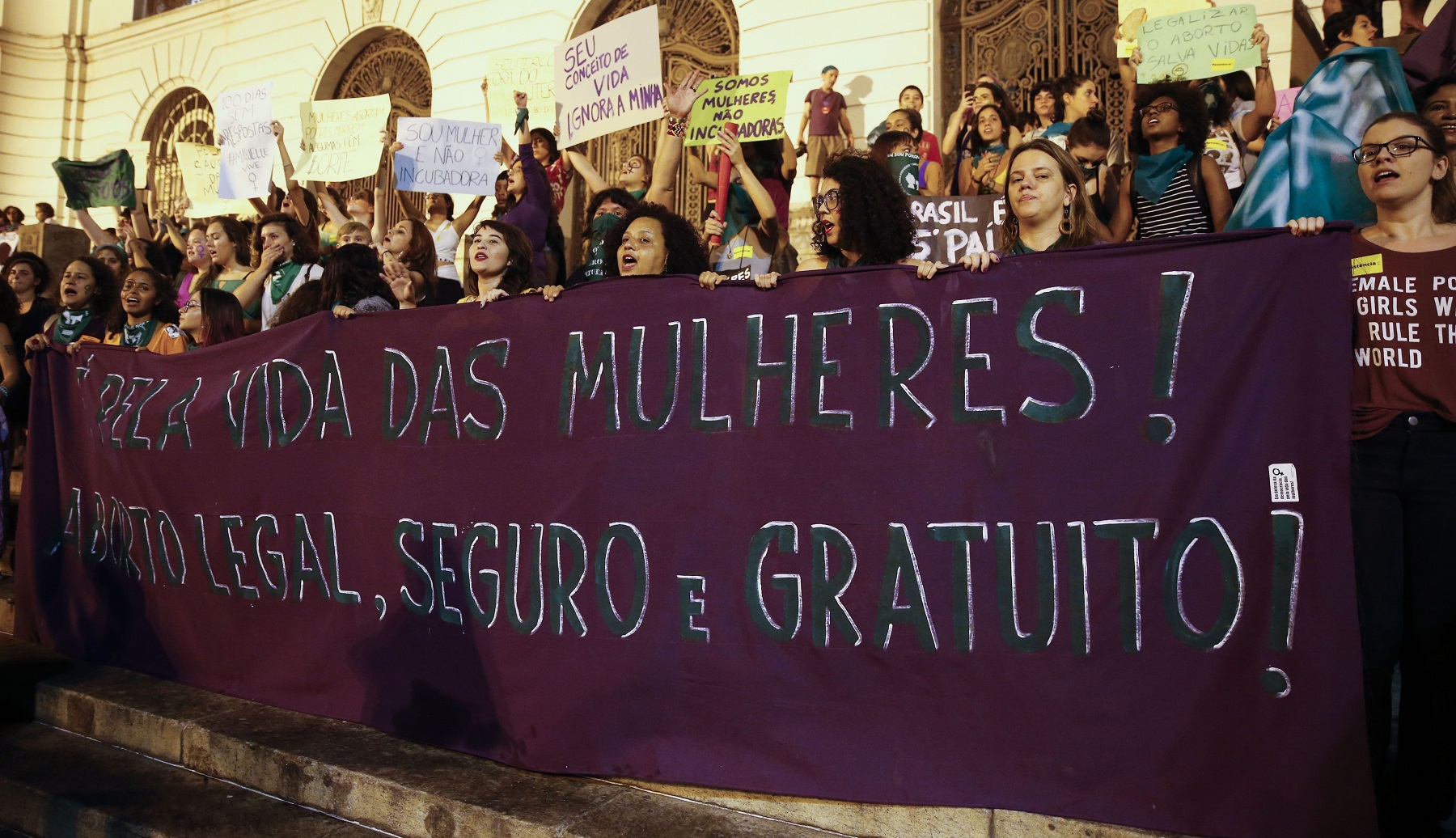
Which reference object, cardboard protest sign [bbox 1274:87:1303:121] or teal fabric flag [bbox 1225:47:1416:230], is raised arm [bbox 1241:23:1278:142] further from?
teal fabric flag [bbox 1225:47:1416:230]

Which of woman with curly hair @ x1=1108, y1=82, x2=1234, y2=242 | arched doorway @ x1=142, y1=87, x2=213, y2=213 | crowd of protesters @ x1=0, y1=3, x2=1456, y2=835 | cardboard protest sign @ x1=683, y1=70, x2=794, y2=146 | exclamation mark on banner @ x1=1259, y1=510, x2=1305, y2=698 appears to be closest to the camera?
exclamation mark on banner @ x1=1259, y1=510, x2=1305, y2=698

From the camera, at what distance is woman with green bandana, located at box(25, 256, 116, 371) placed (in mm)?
6203

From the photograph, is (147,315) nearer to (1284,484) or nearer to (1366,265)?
(1284,484)

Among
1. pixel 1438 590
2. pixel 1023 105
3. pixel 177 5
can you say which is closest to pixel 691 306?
pixel 1438 590

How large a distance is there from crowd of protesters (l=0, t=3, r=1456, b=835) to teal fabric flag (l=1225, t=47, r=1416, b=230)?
0.28 meters

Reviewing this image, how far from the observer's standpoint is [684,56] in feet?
36.0

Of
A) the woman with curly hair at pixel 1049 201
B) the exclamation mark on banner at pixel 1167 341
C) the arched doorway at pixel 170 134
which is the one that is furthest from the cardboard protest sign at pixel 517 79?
the arched doorway at pixel 170 134

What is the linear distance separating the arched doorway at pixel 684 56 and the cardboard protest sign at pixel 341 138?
310cm

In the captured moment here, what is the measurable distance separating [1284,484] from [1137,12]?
4.59 m

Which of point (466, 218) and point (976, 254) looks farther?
point (466, 218)

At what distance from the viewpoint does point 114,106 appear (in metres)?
17.3

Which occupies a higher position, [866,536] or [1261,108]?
[1261,108]

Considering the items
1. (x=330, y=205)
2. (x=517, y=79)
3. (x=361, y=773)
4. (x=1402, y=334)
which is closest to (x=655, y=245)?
(x=361, y=773)

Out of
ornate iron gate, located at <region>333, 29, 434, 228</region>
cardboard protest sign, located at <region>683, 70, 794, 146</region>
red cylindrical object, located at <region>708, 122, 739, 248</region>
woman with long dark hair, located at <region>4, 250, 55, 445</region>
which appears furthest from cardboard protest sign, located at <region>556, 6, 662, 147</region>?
ornate iron gate, located at <region>333, 29, 434, 228</region>
